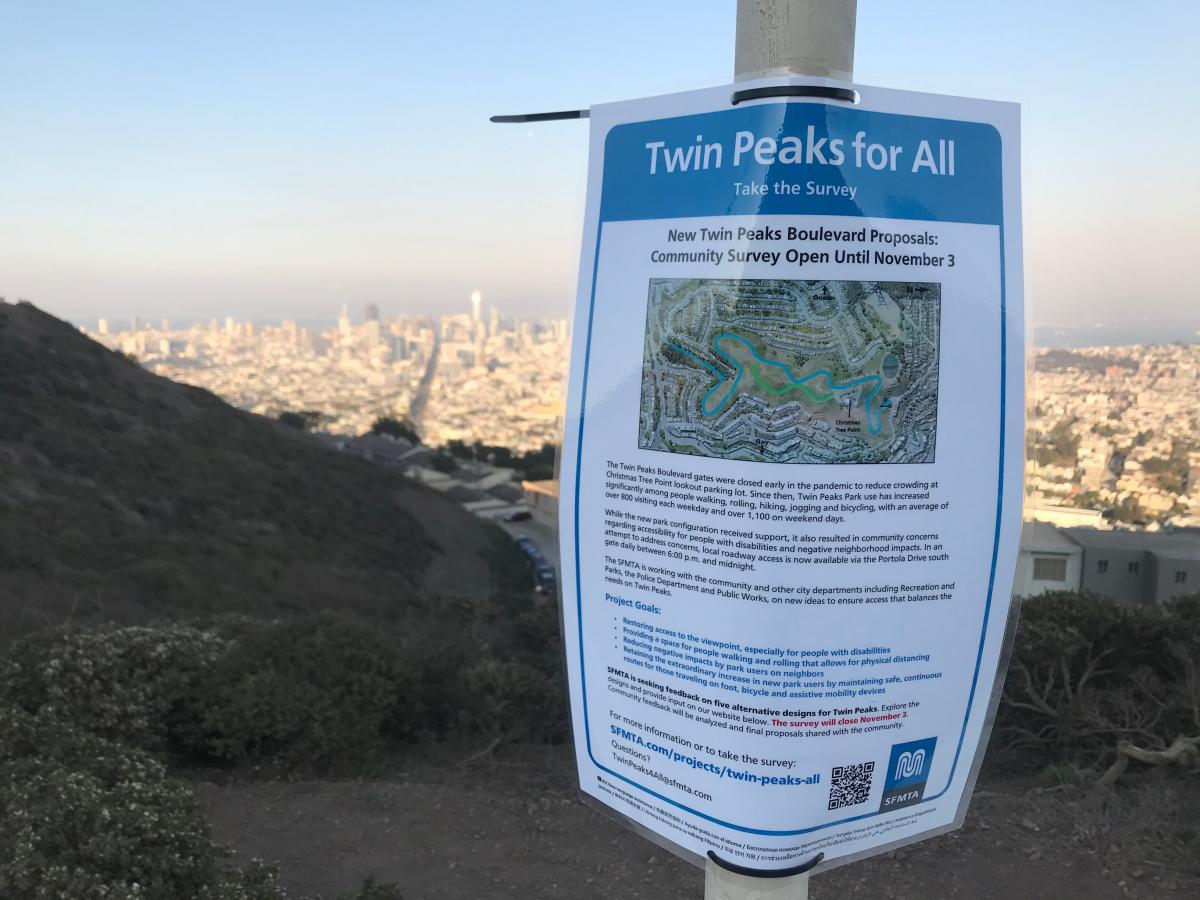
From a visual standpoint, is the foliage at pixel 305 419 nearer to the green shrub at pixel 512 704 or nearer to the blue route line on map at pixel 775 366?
the green shrub at pixel 512 704

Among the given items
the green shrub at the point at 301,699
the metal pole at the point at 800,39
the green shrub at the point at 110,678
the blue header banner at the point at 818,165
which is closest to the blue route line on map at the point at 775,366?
the blue header banner at the point at 818,165

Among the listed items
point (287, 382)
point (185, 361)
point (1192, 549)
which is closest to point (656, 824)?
point (1192, 549)

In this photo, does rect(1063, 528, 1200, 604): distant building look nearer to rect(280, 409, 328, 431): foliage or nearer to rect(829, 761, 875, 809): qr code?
rect(829, 761, 875, 809): qr code

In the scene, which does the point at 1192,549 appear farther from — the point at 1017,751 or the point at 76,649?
the point at 76,649

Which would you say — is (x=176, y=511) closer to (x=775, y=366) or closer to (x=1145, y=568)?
(x=1145, y=568)

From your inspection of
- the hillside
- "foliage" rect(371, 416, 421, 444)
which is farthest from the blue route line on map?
"foliage" rect(371, 416, 421, 444)
